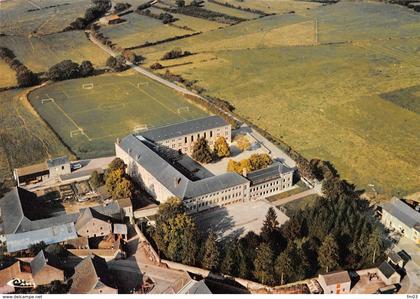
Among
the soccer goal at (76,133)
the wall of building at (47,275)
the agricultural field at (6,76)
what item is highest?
the wall of building at (47,275)

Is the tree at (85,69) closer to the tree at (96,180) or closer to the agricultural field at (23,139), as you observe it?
the agricultural field at (23,139)

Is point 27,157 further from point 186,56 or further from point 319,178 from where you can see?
point 186,56

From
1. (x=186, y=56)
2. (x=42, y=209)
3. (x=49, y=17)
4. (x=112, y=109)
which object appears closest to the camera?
(x=42, y=209)

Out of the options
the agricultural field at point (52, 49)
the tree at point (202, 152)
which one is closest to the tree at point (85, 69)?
the agricultural field at point (52, 49)

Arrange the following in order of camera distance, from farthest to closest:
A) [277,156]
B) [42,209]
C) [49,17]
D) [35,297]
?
[49,17], [277,156], [42,209], [35,297]

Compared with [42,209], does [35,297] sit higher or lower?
higher

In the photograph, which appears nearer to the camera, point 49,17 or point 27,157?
point 27,157

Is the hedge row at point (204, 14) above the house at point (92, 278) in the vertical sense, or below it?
above

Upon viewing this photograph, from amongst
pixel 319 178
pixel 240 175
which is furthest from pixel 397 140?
pixel 240 175
